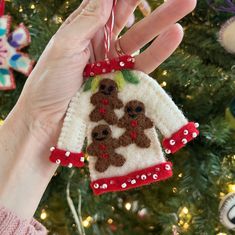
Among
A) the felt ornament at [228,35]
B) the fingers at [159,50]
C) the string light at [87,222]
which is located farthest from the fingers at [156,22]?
the string light at [87,222]

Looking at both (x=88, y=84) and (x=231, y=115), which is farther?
(x=231, y=115)

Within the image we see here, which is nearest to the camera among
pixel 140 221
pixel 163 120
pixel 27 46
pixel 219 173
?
pixel 163 120

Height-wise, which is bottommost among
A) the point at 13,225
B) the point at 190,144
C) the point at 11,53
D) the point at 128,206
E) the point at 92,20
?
the point at 128,206

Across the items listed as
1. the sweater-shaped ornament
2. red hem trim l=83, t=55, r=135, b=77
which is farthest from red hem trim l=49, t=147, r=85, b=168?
red hem trim l=83, t=55, r=135, b=77

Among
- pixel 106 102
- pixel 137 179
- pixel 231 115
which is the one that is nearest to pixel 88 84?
pixel 106 102

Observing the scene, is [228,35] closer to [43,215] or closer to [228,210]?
[228,210]

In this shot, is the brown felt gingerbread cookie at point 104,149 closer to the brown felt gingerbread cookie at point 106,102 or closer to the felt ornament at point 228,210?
the brown felt gingerbread cookie at point 106,102

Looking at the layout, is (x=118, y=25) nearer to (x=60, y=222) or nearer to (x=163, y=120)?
(x=163, y=120)

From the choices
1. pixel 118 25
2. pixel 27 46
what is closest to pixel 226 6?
pixel 118 25
